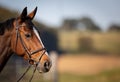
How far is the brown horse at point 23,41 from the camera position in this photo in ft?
21.1

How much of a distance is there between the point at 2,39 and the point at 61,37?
1569 inches

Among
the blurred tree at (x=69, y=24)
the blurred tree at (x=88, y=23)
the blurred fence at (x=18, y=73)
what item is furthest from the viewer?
the blurred tree at (x=69, y=24)

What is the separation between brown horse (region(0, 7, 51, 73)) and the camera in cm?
642

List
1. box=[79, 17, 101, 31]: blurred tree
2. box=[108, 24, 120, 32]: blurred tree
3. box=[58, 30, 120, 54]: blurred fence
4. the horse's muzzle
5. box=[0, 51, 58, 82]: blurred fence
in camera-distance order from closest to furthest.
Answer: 1. the horse's muzzle
2. box=[0, 51, 58, 82]: blurred fence
3. box=[108, 24, 120, 32]: blurred tree
4. box=[58, 30, 120, 54]: blurred fence
5. box=[79, 17, 101, 31]: blurred tree

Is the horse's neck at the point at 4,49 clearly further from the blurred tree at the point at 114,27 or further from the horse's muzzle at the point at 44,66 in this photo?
the blurred tree at the point at 114,27

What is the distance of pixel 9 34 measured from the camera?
6.55m

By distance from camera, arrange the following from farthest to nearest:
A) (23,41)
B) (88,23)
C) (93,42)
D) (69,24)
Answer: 1. (69,24)
2. (88,23)
3. (93,42)
4. (23,41)

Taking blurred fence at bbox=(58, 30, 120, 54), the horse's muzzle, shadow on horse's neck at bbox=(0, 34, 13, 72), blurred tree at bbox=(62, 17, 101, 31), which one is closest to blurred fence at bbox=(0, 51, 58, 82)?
shadow on horse's neck at bbox=(0, 34, 13, 72)

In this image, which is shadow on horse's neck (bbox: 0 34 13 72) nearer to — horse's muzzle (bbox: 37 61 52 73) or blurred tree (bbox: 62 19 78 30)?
horse's muzzle (bbox: 37 61 52 73)

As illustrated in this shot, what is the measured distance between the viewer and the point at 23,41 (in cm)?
648

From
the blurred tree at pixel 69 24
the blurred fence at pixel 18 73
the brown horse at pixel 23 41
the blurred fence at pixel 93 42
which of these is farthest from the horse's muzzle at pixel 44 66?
the blurred tree at pixel 69 24

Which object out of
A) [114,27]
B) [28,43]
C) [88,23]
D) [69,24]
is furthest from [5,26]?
[69,24]

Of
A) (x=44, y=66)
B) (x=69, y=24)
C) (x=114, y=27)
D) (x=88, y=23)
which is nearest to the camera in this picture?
(x=44, y=66)

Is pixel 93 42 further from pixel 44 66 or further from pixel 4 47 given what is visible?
pixel 44 66
